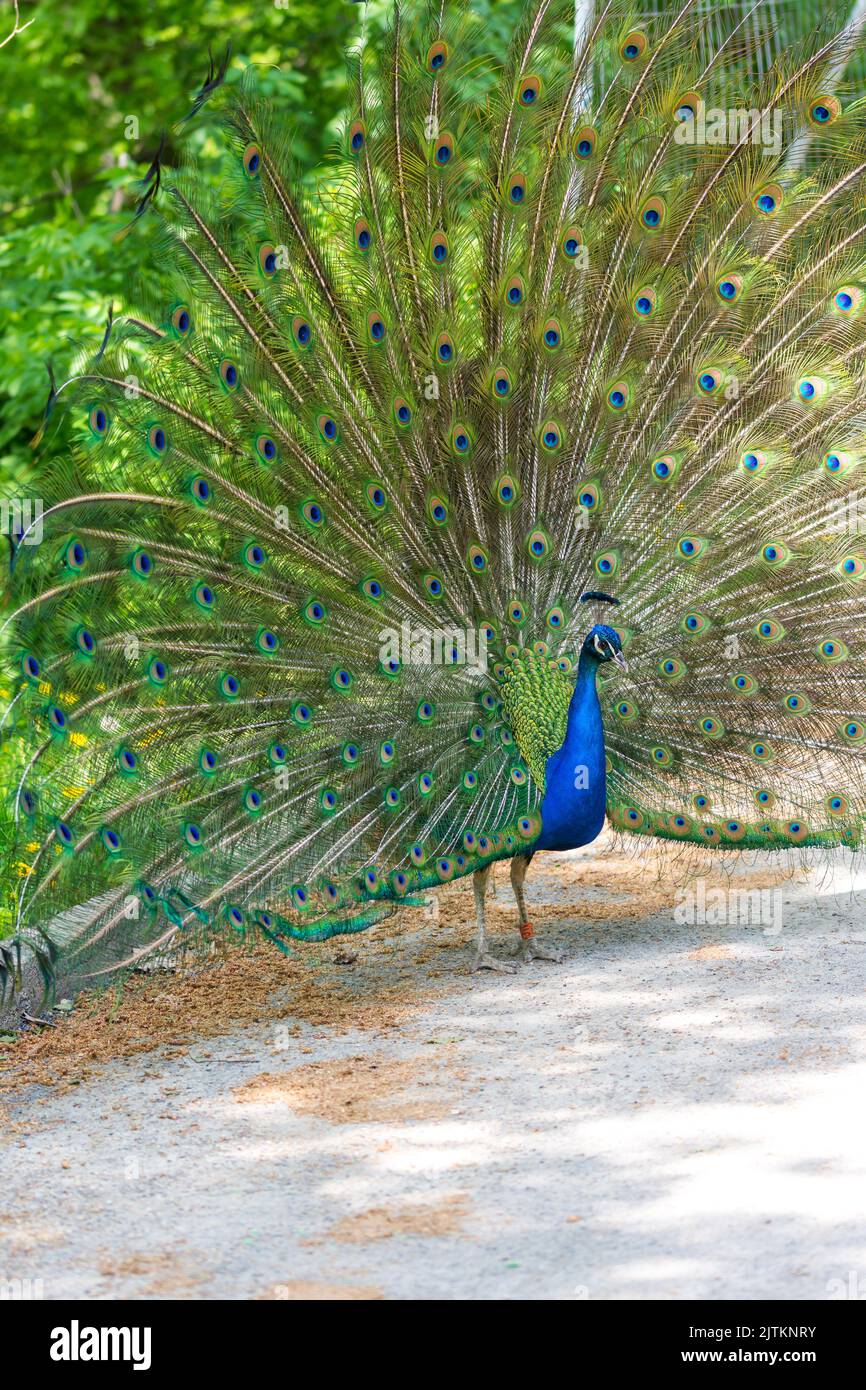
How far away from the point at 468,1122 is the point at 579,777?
5.54 feet

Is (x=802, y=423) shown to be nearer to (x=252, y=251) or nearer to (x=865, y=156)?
(x=865, y=156)

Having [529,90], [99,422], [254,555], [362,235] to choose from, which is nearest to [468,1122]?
[254,555]

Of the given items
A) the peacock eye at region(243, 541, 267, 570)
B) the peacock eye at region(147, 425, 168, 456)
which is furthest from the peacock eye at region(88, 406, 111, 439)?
the peacock eye at region(243, 541, 267, 570)

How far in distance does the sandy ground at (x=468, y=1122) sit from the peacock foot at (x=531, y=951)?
9 cm

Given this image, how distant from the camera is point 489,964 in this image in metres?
6.52

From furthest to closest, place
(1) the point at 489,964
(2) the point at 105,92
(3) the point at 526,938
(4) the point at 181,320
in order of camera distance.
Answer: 1. (2) the point at 105,92
2. (3) the point at 526,938
3. (1) the point at 489,964
4. (4) the point at 181,320

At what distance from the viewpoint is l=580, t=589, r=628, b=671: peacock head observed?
19.9ft

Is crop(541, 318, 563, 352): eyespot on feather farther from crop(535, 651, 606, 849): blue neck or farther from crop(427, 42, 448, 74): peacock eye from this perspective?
crop(535, 651, 606, 849): blue neck

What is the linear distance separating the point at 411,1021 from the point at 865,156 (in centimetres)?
393

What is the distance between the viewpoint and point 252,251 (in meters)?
5.98

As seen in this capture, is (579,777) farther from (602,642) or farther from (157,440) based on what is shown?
(157,440)

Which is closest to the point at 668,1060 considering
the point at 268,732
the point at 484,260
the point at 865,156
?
the point at 268,732

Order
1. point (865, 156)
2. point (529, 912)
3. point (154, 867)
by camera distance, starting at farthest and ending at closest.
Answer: point (529, 912) < point (865, 156) < point (154, 867)

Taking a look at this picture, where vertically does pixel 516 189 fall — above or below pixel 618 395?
above
